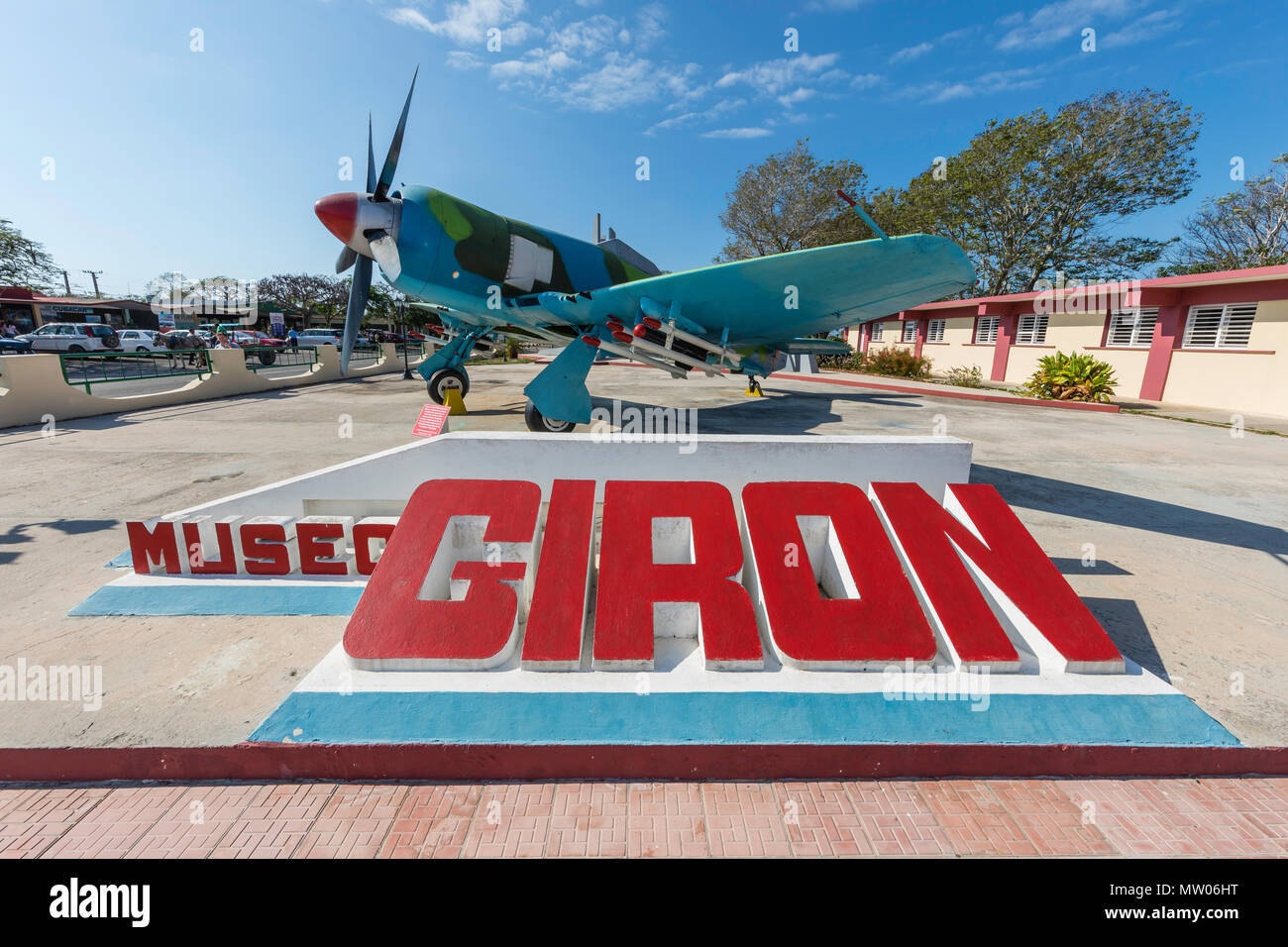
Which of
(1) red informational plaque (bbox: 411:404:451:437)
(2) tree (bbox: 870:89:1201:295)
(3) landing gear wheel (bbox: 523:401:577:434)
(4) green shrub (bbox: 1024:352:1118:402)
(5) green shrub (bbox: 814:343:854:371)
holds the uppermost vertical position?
(2) tree (bbox: 870:89:1201:295)

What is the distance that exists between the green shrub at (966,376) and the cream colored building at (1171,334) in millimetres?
888

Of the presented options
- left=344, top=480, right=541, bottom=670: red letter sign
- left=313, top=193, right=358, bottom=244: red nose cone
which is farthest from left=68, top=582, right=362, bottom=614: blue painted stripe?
left=313, top=193, right=358, bottom=244: red nose cone

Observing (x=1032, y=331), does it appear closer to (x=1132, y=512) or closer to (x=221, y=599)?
(x=1132, y=512)

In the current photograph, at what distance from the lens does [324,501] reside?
4.86 meters

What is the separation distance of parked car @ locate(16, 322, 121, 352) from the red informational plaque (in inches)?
1439

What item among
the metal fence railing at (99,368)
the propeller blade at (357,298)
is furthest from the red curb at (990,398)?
the metal fence railing at (99,368)

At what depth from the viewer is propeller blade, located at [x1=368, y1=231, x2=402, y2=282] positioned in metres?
7.85

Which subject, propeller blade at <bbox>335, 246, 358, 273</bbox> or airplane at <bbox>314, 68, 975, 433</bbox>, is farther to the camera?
propeller blade at <bbox>335, 246, 358, 273</bbox>

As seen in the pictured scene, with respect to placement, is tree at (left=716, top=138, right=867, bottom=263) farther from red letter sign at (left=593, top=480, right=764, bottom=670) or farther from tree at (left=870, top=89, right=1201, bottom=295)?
red letter sign at (left=593, top=480, right=764, bottom=670)

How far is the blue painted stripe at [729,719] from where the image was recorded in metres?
2.66

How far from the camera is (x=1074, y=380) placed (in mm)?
16812

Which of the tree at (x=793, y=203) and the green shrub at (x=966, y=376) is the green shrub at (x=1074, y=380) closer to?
the green shrub at (x=966, y=376)

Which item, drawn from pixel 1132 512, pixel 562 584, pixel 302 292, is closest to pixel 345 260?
pixel 562 584
